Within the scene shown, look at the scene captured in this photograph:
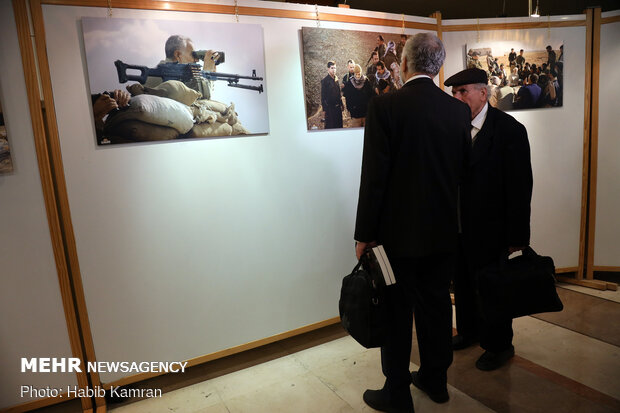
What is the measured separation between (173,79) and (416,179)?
137cm

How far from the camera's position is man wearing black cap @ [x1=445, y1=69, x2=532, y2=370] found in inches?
81.4

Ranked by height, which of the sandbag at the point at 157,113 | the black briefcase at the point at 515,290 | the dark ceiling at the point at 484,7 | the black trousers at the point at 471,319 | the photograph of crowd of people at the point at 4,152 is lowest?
the black trousers at the point at 471,319

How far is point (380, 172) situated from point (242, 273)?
115 cm

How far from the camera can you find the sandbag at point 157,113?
197 centimetres

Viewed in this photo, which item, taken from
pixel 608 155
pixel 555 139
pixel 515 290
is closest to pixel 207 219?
pixel 515 290

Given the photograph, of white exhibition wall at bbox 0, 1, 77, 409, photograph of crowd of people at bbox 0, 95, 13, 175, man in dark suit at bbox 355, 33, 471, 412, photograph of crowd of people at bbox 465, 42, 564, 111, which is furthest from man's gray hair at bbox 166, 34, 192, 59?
photograph of crowd of people at bbox 465, 42, 564, 111

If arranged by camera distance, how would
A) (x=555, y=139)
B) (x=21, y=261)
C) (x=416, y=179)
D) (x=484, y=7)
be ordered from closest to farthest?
(x=416, y=179)
(x=21, y=261)
(x=555, y=139)
(x=484, y=7)

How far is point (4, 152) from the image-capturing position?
182 centimetres

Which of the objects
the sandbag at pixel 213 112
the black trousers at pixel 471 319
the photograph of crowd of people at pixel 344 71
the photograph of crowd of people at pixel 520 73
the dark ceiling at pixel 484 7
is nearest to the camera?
the sandbag at pixel 213 112

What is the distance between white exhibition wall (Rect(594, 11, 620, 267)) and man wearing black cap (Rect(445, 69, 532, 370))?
1726 mm

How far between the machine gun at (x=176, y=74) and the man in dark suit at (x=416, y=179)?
91 centimetres

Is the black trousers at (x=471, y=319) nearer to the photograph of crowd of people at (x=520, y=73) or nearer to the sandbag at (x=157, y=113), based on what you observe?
the photograph of crowd of people at (x=520, y=73)

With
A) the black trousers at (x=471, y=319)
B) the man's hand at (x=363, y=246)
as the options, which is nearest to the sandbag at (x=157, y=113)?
the man's hand at (x=363, y=246)

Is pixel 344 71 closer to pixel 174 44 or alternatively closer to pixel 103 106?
pixel 174 44
